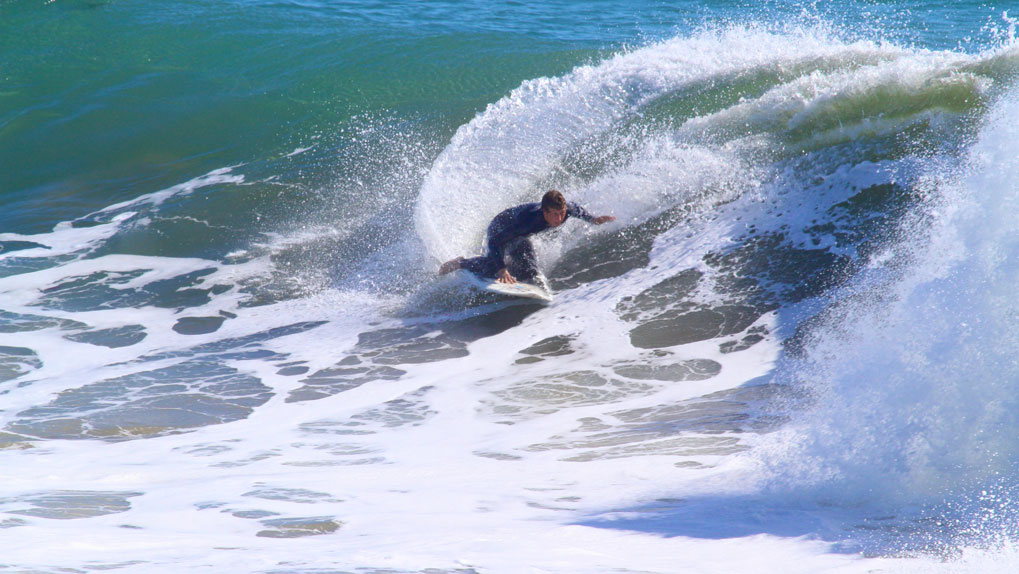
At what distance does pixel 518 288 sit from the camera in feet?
23.4

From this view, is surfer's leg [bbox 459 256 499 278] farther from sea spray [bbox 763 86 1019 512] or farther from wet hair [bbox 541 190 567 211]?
sea spray [bbox 763 86 1019 512]

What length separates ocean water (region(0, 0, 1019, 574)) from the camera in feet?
12.9

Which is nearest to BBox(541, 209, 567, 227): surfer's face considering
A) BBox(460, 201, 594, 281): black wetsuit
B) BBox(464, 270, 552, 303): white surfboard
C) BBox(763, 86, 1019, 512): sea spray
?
BBox(460, 201, 594, 281): black wetsuit

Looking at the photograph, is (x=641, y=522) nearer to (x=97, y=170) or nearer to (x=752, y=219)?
(x=752, y=219)

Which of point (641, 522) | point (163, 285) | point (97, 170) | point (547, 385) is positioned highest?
point (97, 170)

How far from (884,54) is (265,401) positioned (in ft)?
30.9

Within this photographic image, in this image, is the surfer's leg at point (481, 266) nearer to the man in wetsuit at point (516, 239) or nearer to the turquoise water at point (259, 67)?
the man in wetsuit at point (516, 239)

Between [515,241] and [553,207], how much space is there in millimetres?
775

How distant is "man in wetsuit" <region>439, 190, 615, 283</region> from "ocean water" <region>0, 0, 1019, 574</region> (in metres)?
0.35

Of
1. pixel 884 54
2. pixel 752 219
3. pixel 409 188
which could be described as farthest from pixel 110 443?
pixel 884 54

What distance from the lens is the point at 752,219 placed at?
7883mm

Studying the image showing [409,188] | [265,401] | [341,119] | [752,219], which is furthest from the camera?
[341,119]

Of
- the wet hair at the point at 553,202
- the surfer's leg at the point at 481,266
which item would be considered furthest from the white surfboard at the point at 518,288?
the wet hair at the point at 553,202

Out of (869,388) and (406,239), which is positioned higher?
(406,239)
